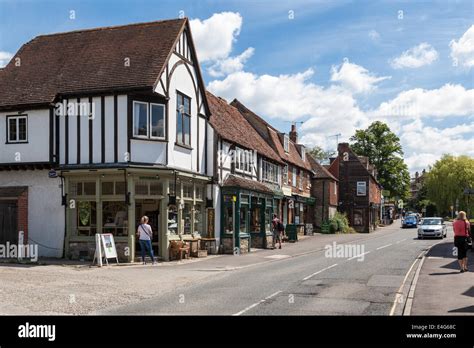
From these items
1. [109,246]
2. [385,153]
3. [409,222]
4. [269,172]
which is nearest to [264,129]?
[269,172]

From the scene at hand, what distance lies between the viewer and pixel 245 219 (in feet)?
94.4

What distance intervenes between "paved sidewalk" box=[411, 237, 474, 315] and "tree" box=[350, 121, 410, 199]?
6166 centimetres

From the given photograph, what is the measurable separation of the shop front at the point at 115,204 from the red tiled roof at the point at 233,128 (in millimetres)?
6029

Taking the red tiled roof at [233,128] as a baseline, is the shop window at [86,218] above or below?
below

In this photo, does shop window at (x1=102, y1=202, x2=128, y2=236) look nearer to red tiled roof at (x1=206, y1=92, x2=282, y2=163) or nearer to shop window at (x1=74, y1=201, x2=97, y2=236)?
shop window at (x1=74, y1=201, x2=97, y2=236)

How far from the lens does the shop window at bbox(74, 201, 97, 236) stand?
21.6 m

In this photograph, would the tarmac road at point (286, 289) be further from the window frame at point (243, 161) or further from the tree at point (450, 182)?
the tree at point (450, 182)

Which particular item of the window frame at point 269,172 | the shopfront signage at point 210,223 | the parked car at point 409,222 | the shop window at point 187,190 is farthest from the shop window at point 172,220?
the parked car at point 409,222

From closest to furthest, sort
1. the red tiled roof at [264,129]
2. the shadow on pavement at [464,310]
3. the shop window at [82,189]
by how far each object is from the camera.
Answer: the shadow on pavement at [464,310] → the shop window at [82,189] → the red tiled roof at [264,129]

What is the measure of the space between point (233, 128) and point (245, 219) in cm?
572

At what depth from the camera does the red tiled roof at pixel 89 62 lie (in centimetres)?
2164

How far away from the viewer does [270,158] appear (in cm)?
3609
